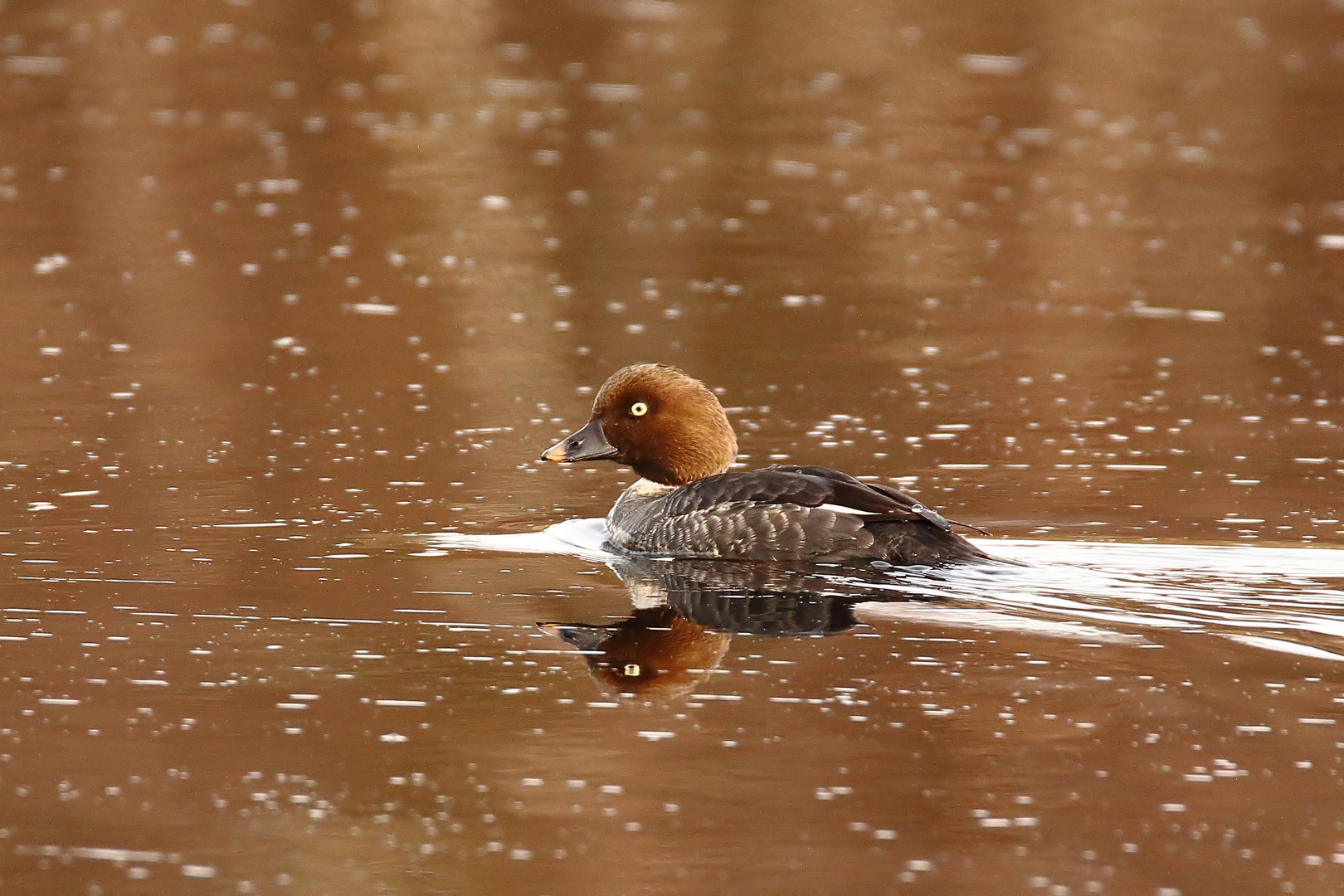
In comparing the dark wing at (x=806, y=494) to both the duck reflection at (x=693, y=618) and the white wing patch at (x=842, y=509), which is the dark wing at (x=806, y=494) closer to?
the white wing patch at (x=842, y=509)

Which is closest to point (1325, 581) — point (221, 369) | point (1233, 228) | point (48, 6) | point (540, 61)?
point (221, 369)

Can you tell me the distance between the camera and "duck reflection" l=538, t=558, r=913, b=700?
7520 millimetres

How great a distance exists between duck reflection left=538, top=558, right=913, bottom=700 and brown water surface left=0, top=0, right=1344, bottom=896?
3 centimetres

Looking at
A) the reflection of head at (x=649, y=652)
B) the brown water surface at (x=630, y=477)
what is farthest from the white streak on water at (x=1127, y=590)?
the reflection of head at (x=649, y=652)

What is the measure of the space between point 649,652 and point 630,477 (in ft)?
12.0

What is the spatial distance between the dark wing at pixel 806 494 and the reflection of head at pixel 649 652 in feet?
3.34

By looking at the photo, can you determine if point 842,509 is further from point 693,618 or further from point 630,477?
point 630,477

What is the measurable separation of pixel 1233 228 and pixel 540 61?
9.99 meters

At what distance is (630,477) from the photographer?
11.4 metres

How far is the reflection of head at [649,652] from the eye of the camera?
24.2 ft

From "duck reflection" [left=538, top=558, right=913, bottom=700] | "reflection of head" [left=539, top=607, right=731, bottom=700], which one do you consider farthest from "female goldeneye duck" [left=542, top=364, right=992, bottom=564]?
"reflection of head" [left=539, top=607, right=731, bottom=700]

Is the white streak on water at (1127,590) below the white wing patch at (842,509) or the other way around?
below

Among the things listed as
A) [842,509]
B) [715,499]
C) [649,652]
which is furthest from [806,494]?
[649,652]

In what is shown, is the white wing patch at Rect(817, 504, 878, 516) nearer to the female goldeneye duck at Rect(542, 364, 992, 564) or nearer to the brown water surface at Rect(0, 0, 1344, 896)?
the female goldeneye duck at Rect(542, 364, 992, 564)
